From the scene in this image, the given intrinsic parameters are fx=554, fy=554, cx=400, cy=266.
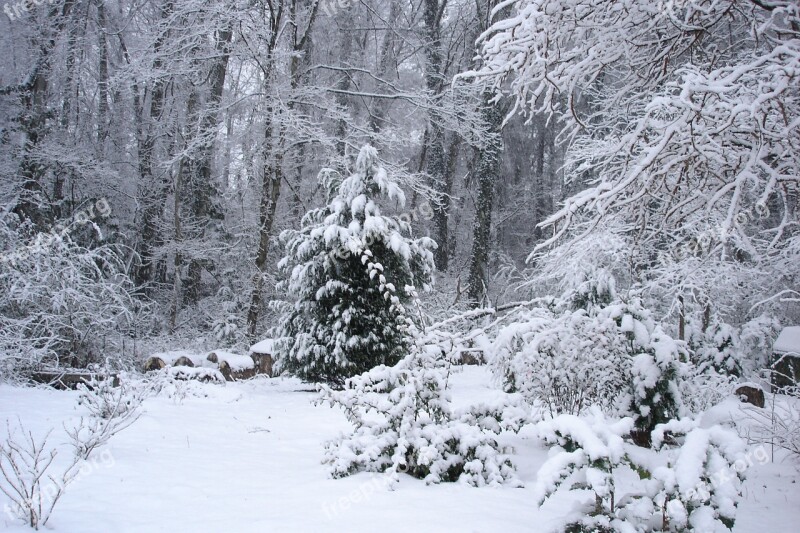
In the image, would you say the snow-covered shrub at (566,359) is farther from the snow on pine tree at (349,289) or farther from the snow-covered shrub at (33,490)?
the snow-covered shrub at (33,490)

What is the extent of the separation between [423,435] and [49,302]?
23.8 feet

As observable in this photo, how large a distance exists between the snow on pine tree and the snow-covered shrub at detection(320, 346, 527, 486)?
351 cm

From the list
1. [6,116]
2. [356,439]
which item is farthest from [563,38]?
[6,116]

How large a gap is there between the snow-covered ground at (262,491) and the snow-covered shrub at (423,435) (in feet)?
0.39

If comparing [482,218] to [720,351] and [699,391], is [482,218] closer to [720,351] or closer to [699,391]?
[720,351]

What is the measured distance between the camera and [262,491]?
11.0 feet

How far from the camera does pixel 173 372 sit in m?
7.24

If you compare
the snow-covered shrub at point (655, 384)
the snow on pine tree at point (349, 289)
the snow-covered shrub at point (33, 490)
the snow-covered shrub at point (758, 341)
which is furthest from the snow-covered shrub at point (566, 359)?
the snow-covered shrub at point (758, 341)

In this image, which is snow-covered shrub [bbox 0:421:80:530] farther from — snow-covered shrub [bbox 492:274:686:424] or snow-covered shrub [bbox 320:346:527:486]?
snow-covered shrub [bbox 492:274:686:424]

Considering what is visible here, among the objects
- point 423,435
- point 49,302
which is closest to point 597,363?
point 423,435

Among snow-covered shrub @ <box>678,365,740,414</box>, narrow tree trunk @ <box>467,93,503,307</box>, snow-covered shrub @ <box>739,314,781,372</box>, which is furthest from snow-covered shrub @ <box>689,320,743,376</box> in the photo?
narrow tree trunk @ <box>467,93,503,307</box>

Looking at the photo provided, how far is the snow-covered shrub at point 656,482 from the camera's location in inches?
79.8

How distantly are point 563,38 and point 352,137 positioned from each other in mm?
8645

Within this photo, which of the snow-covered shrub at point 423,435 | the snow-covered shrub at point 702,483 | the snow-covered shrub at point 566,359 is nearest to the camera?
the snow-covered shrub at point 702,483
